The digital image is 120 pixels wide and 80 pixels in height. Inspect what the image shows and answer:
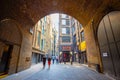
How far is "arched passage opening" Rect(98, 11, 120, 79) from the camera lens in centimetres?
491

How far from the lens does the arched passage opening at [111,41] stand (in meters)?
4.91

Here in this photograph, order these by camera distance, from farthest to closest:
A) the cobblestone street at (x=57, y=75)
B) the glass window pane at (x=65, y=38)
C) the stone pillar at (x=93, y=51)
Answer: the glass window pane at (x=65, y=38) → the stone pillar at (x=93, y=51) → the cobblestone street at (x=57, y=75)

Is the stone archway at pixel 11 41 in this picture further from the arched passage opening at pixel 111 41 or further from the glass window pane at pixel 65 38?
the glass window pane at pixel 65 38

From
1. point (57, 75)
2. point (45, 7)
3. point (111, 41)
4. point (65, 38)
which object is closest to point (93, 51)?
point (111, 41)

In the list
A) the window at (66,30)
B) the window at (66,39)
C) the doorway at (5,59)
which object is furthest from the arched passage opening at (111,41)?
the window at (66,30)

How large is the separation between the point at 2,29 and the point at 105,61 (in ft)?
26.6

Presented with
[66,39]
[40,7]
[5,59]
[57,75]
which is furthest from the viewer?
[66,39]

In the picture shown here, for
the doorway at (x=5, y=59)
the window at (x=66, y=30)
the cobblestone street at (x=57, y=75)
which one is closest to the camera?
the cobblestone street at (x=57, y=75)

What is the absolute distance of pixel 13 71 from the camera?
6688mm

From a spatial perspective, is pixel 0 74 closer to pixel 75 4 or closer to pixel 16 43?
pixel 16 43

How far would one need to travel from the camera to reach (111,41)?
550 centimetres

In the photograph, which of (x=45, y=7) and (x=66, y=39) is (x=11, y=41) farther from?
(x=66, y=39)

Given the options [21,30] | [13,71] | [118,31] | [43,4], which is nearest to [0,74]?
[13,71]

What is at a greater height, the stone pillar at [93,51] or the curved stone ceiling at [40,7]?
the curved stone ceiling at [40,7]
